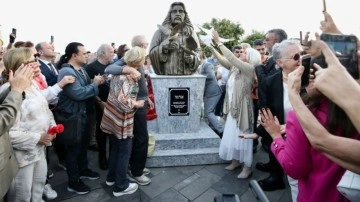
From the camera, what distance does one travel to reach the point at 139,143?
3.64m

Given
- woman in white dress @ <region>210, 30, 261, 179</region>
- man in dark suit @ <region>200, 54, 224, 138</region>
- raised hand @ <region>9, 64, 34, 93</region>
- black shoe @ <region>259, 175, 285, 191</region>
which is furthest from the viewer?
man in dark suit @ <region>200, 54, 224, 138</region>

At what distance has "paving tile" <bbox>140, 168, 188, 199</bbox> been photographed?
3504 mm


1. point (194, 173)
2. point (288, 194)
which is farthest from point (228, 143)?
point (288, 194)

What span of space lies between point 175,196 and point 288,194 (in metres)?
1.46

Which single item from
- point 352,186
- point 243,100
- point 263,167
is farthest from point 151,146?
point 352,186

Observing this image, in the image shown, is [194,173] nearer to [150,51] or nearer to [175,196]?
[175,196]

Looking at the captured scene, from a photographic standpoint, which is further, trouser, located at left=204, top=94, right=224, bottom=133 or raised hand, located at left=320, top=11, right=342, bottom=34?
trouser, located at left=204, top=94, right=224, bottom=133

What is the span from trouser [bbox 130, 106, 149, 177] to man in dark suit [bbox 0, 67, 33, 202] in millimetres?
1533

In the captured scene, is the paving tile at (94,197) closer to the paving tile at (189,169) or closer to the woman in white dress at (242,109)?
the paving tile at (189,169)

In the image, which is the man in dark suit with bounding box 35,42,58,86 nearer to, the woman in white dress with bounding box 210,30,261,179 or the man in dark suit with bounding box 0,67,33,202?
the man in dark suit with bounding box 0,67,33,202

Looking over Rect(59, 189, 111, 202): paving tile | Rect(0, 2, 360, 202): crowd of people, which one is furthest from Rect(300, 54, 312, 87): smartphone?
Rect(59, 189, 111, 202): paving tile

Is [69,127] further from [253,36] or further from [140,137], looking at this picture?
[253,36]

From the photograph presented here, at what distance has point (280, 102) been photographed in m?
3.03

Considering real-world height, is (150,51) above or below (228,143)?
above
